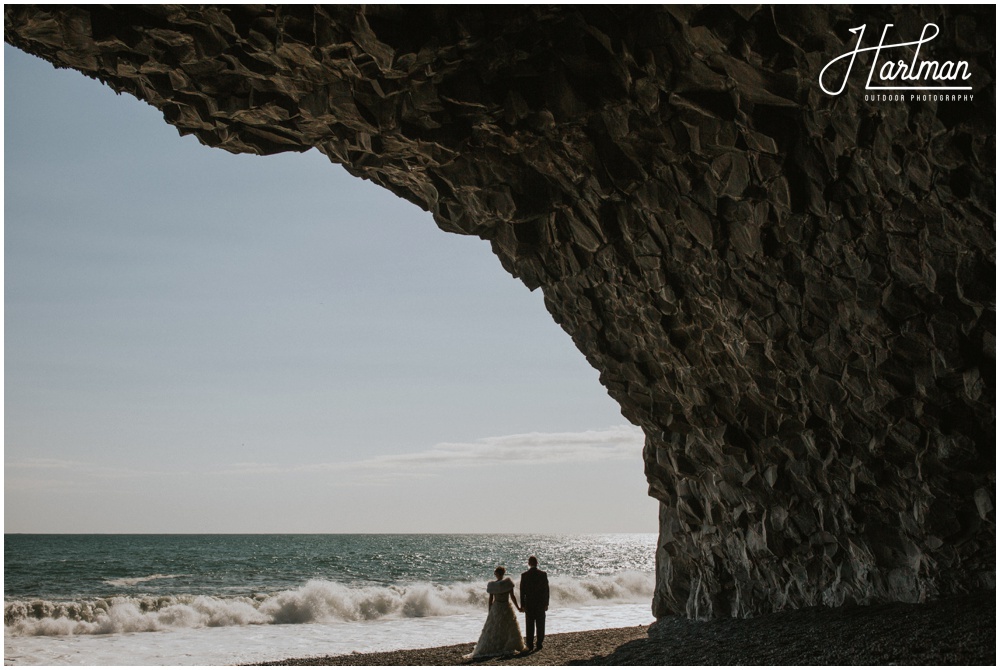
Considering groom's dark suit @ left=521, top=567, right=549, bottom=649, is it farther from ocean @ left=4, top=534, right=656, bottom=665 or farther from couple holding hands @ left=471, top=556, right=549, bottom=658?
ocean @ left=4, top=534, right=656, bottom=665

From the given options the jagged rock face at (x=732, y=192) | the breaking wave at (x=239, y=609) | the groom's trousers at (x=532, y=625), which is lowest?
the breaking wave at (x=239, y=609)

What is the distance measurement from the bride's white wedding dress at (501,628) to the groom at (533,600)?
32 cm

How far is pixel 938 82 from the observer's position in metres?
6.80

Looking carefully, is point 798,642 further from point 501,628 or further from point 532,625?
point 501,628

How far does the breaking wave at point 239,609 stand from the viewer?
21.9 metres

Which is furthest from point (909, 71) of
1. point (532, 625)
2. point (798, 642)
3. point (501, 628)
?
point (532, 625)

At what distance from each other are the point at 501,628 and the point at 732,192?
7.77 meters

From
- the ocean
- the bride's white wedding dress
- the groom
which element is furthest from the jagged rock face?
the ocean

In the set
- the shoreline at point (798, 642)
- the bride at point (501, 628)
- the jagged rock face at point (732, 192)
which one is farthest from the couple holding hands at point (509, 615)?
the jagged rock face at point (732, 192)

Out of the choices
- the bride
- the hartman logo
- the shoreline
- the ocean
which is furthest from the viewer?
the ocean

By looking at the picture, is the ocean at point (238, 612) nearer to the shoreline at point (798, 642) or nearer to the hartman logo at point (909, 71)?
the shoreline at point (798, 642)

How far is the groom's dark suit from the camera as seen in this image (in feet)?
40.1

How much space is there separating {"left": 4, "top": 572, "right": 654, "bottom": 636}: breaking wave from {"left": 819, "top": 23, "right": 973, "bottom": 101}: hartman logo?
21408mm

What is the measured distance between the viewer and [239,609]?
2358cm
